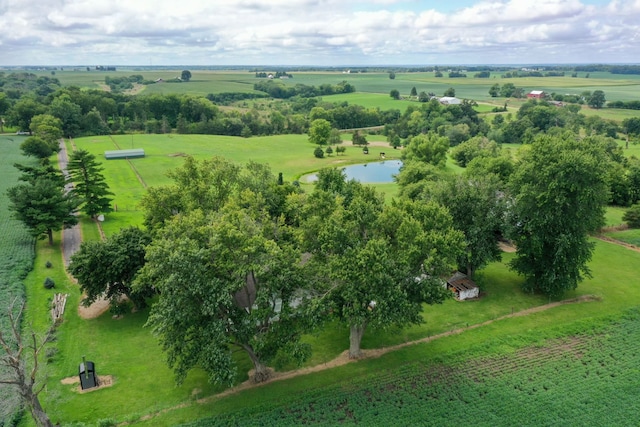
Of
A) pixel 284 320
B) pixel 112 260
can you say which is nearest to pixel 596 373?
pixel 284 320

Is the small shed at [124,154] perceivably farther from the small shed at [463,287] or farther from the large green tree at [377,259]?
the small shed at [463,287]

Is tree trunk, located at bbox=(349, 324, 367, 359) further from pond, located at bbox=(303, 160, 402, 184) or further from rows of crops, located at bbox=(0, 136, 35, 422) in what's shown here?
pond, located at bbox=(303, 160, 402, 184)

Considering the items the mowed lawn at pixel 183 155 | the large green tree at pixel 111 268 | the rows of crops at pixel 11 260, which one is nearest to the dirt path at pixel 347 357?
the large green tree at pixel 111 268

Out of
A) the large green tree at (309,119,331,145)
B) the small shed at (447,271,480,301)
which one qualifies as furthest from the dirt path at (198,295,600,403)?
the large green tree at (309,119,331,145)

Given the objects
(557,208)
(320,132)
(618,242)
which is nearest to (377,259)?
(557,208)

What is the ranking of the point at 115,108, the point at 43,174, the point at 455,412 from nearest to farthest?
the point at 455,412, the point at 43,174, the point at 115,108

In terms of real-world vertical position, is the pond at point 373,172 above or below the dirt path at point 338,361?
above

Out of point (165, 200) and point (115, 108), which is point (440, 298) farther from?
point (115, 108)
